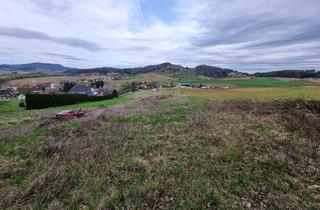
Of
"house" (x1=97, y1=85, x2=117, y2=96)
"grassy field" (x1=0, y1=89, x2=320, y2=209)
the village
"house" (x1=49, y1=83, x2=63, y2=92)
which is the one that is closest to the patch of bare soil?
"grassy field" (x1=0, y1=89, x2=320, y2=209)

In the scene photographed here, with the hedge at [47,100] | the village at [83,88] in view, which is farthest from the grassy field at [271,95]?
the hedge at [47,100]

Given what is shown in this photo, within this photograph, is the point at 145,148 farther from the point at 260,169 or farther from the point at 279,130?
the point at 279,130

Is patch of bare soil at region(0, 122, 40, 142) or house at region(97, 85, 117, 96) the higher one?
patch of bare soil at region(0, 122, 40, 142)

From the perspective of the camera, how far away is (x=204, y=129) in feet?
40.1

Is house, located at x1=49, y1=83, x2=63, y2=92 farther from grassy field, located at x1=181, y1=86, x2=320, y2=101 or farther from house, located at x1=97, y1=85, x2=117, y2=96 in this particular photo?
grassy field, located at x1=181, y1=86, x2=320, y2=101

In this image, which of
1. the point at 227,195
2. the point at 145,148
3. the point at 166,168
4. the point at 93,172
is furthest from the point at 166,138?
the point at 227,195

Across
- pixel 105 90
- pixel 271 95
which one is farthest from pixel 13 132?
pixel 105 90

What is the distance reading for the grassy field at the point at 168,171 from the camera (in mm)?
5375

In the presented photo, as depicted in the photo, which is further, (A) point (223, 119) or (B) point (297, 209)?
(A) point (223, 119)

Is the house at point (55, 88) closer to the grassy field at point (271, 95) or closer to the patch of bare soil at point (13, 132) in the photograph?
the grassy field at point (271, 95)

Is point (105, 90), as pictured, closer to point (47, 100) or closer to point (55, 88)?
point (55, 88)

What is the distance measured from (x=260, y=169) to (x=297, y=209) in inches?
80.0

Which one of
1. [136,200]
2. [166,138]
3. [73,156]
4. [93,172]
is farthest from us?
[166,138]

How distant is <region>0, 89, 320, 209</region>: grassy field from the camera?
538 centimetres
